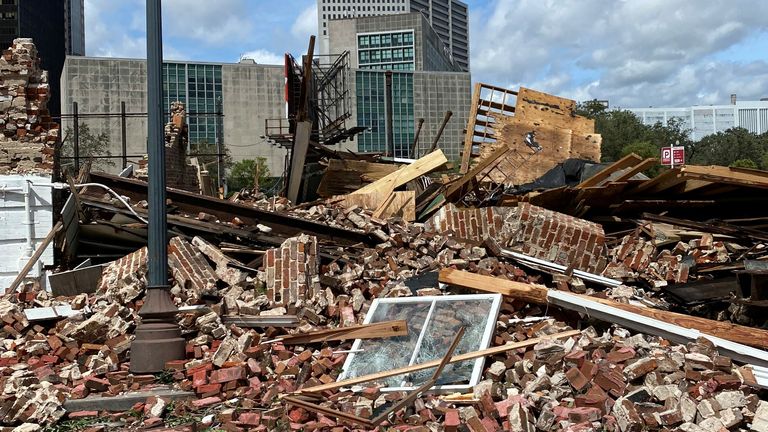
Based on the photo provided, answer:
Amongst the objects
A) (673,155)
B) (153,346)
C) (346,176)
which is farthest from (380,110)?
(153,346)

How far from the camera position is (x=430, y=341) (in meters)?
7.16

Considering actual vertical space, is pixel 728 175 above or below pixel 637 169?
below

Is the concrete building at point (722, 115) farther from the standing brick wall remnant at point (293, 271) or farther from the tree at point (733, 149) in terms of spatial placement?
the standing brick wall remnant at point (293, 271)

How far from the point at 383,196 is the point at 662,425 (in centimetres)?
768

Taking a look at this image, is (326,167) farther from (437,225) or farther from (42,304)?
(42,304)

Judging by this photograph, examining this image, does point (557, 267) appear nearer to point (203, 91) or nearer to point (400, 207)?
point (400, 207)

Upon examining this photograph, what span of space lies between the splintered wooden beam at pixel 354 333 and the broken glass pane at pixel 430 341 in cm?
7

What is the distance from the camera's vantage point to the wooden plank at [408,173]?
43.0ft

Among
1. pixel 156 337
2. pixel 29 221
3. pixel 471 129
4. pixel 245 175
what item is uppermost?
pixel 245 175

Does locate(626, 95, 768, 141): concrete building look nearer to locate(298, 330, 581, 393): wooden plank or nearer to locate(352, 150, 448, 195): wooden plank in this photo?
locate(352, 150, 448, 195): wooden plank

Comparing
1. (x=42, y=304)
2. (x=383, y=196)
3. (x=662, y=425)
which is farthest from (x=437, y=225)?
(x=662, y=425)

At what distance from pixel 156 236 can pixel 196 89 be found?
2989 inches

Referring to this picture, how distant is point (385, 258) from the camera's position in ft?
33.5

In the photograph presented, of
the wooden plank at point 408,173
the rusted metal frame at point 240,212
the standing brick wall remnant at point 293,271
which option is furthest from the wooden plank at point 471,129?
the standing brick wall remnant at point 293,271
